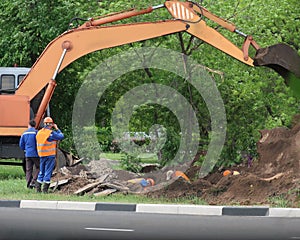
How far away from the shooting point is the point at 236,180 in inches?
717

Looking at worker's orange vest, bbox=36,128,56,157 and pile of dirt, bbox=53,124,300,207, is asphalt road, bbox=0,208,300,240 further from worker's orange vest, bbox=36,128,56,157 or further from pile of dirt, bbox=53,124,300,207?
worker's orange vest, bbox=36,128,56,157

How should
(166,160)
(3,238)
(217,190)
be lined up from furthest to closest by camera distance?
(166,160)
(217,190)
(3,238)

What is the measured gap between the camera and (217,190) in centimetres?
1828

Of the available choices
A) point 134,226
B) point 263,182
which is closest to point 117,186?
point 263,182

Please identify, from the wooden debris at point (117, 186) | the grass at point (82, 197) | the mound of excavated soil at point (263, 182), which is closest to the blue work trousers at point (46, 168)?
the grass at point (82, 197)

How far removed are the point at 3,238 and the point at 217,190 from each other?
703cm

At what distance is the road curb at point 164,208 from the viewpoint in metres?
16.0

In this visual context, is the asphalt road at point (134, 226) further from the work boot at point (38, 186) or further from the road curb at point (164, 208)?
the work boot at point (38, 186)

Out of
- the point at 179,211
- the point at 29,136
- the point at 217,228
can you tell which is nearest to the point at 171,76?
the point at 29,136

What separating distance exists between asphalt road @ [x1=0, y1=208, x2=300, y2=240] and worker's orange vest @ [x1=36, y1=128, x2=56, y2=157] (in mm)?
2877

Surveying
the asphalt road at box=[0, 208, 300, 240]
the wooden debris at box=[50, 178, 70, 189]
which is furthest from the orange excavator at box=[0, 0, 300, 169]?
the asphalt road at box=[0, 208, 300, 240]

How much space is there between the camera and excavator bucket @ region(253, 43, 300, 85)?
1866 centimetres

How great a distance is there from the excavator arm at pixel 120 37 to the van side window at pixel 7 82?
3.23 metres

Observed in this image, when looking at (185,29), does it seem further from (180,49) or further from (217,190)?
(217,190)
